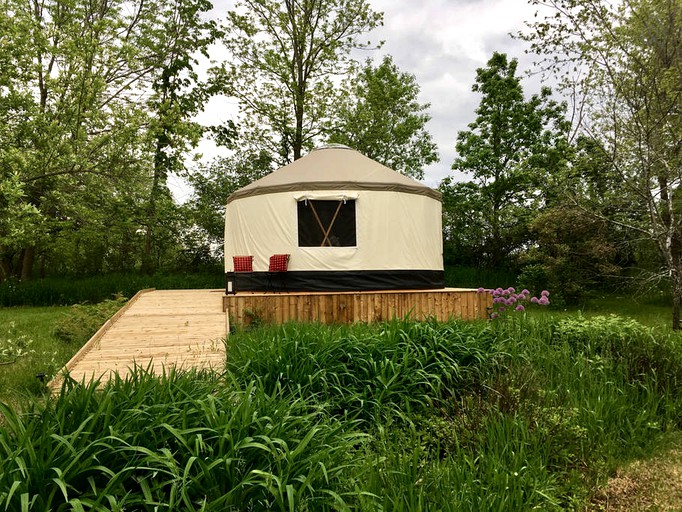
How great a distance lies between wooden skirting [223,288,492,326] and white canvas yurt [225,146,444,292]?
1.06 m

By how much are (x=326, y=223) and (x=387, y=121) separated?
828cm

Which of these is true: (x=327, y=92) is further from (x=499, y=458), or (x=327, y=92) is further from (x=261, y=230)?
(x=499, y=458)

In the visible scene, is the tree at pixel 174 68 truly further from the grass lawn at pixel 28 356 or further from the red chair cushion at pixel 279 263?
the grass lawn at pixel 28 356

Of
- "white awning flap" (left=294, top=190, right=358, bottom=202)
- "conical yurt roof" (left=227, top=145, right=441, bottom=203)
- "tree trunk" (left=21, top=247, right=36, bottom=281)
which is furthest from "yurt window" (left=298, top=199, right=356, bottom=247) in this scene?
"tree trunk" (left=21, top=247, right=36, bottom=281)

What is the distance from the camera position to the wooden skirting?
18.9 feet

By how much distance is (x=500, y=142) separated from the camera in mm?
14070

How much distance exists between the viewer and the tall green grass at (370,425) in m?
1.38

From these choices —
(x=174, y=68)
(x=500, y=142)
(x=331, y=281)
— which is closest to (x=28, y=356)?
(x=331, y=281)

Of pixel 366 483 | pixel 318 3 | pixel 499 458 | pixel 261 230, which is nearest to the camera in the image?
pixel 366 483

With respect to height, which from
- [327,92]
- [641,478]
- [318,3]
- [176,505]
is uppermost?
[318,3]

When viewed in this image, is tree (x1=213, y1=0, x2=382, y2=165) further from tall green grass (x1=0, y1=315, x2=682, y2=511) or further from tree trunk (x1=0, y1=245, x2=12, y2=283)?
tall green grass (x1=0, y1=315, x2=682, y2=511)

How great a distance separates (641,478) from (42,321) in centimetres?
750

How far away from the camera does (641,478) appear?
85.4 inches

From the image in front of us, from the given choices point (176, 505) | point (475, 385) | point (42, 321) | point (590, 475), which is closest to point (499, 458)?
point (590, 475)
